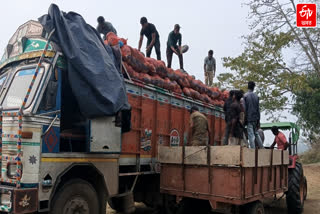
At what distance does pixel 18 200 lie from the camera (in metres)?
3.97

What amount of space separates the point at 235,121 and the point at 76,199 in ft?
11.8

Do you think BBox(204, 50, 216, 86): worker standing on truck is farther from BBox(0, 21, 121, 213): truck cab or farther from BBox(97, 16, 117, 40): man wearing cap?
BBox(0, 21, 121, 213): truck cab

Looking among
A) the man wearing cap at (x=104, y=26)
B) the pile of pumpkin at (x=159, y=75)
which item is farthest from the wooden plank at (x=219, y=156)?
the man wearing cap at (x=104, y=26)

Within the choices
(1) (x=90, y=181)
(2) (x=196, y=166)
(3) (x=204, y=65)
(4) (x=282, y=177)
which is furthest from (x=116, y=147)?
(3) (x=204, y=65)

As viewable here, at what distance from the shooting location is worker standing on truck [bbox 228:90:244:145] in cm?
668

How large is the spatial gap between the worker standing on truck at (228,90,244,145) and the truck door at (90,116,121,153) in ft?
8.28

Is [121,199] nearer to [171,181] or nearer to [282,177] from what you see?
[171,181]

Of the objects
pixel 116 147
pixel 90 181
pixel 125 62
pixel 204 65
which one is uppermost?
pixel 204 65

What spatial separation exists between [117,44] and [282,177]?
460 cm

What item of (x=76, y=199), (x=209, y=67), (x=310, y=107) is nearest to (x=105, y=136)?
(x=76, y=199)

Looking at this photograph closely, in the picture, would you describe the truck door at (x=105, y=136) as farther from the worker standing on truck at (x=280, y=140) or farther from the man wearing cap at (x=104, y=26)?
the worker standing on truck at (x=280, y=140)

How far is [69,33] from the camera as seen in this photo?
4812 millimetres

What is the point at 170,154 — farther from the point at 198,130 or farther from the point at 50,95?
the point at 50,95

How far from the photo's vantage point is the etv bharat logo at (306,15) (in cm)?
1786
